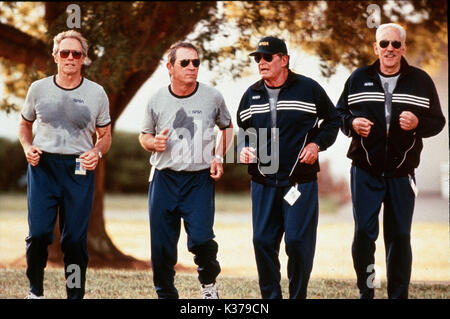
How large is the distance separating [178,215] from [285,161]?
97 centimetres

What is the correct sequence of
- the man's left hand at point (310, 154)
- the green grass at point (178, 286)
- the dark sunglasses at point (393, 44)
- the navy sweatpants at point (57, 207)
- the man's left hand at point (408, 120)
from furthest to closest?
the green grass at point (178, 286) < the dark sunglasses at point (393, 44) < the man's left hand at point (408, 120) < the navy sweatpants at point (57, 207) < the man's left hand at point (310, 154)

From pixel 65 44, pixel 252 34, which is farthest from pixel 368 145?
pixel 252 34

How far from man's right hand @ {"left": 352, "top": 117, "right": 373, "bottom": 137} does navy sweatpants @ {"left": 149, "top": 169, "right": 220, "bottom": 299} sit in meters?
1.26

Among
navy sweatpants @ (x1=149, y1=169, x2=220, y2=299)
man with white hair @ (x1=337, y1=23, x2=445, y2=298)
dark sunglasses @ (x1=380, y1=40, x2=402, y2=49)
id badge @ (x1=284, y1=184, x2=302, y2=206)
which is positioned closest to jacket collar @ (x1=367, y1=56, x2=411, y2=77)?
man with white hair @ (x1=337, y1=23, x2=445, y2=298)

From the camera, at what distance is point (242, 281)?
8102mm

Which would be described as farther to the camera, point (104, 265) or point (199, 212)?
point (104, 265)

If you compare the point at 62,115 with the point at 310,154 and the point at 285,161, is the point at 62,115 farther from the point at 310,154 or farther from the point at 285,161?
the point at 310,154

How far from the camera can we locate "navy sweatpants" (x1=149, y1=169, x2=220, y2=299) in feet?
19.4

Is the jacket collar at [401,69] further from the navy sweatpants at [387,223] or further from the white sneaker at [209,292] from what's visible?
the white sneaker at [209,292]

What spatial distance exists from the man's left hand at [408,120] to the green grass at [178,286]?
7.32 ft

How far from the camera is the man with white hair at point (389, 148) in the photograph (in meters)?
6.02

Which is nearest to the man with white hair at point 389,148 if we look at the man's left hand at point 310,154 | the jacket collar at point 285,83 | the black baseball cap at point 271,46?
the man's left hand at point 310,154
